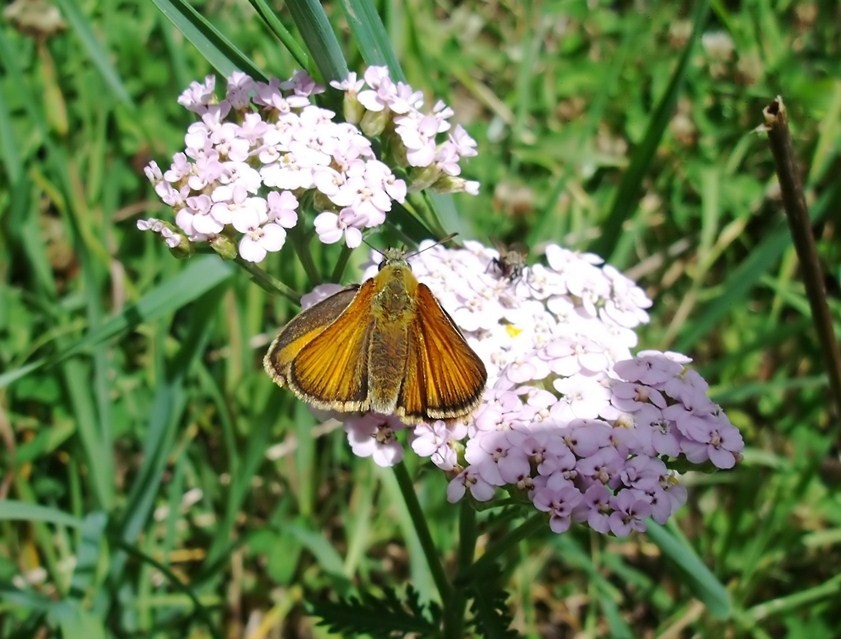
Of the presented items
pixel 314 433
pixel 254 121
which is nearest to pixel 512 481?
pixel 254 121

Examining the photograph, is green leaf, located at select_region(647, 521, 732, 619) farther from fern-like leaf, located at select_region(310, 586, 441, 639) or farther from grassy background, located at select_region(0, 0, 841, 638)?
fern-like leaf, located at select_region(310, 586, 441, 639)

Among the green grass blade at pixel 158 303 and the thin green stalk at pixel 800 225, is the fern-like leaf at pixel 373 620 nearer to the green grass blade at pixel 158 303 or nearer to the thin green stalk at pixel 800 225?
the green grass blade at pixel 158 303

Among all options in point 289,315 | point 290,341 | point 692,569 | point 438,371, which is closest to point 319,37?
point 290,341

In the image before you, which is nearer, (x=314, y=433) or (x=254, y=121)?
(x=254, y=121)

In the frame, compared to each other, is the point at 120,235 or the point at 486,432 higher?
the point at 120,235

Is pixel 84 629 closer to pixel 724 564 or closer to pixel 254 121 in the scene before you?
pixel 254 121

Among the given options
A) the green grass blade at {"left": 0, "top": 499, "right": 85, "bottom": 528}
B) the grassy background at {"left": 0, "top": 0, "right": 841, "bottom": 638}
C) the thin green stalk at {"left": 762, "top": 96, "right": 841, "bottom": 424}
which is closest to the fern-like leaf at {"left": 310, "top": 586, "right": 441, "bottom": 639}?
the grassy background at {"left": 0, "top": 0, "right": 841, "bottom": 638}

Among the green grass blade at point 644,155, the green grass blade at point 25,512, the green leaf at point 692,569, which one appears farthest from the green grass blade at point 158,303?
the green leaf at point 692,569
